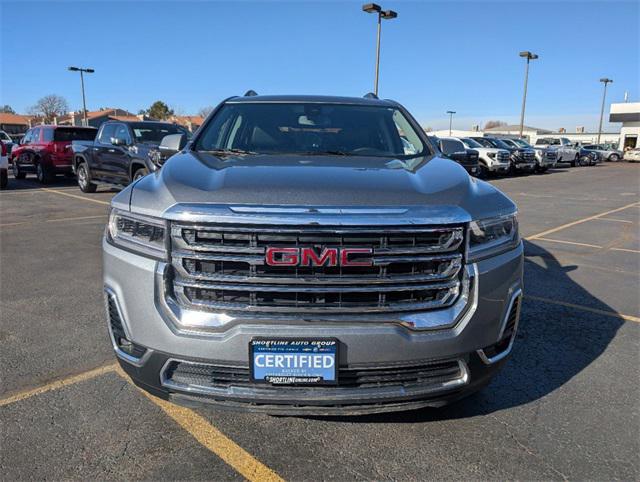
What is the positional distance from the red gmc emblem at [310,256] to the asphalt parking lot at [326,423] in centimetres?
102

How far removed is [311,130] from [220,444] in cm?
226

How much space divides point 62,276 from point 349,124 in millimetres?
3766

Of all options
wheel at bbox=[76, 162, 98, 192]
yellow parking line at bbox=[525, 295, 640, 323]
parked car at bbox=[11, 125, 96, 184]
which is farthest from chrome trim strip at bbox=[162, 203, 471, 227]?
parked car at bbox=[11, 125, 96, 184]

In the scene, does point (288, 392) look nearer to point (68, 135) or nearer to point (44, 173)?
point (68, 135)

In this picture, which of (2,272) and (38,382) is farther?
(2,272)

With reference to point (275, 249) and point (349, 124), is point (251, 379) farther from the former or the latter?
point (349, 124)

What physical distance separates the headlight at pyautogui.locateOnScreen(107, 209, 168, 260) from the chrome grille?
10 centimetres

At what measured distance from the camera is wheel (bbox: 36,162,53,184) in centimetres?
1552

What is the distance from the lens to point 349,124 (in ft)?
12.6

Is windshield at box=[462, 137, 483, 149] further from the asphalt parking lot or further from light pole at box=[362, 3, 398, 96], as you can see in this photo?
the asphalt parking lot

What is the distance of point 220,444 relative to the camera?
2547mm

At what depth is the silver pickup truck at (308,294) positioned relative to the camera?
2164mm

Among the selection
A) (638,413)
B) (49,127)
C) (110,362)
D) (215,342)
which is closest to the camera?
(215,342)

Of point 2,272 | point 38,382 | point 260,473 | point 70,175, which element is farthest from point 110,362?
point 70,175
